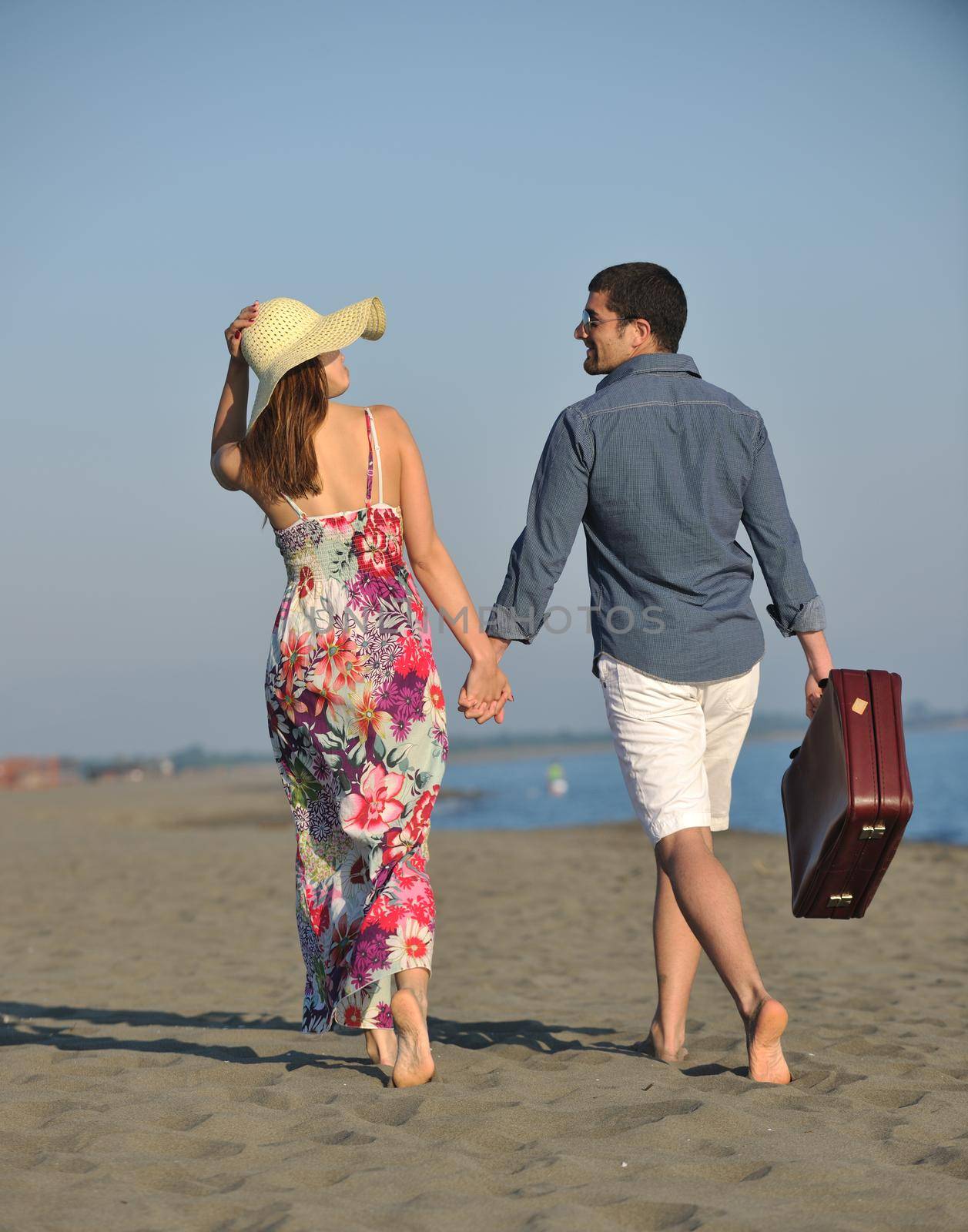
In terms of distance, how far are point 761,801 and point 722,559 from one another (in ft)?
102

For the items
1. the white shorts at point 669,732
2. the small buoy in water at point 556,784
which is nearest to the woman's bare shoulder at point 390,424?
the white shorts at point 669,732

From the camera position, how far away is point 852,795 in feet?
10.1

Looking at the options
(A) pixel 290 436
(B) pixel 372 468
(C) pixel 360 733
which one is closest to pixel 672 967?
(C) pixel 360 733

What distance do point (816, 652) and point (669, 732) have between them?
509 mm

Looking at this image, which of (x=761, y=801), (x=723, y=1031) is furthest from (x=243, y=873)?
(x=761, y=801)

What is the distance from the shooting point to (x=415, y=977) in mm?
3215

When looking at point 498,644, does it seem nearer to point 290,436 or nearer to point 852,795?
point 290,436

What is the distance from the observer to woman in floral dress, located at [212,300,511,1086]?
3.35 metres

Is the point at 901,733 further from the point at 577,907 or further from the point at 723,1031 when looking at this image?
the point at 577,907

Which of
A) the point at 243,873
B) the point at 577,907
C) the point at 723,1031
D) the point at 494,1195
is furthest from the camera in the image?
the point at 243,873

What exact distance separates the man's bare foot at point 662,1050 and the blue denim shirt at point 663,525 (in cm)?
106

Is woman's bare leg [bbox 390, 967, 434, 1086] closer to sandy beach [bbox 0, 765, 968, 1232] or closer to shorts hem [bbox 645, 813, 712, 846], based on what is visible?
sandy beach [bbox 0, 765, 968, 1232]

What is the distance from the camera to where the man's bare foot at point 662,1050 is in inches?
140

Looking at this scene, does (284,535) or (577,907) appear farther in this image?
(577,907)
